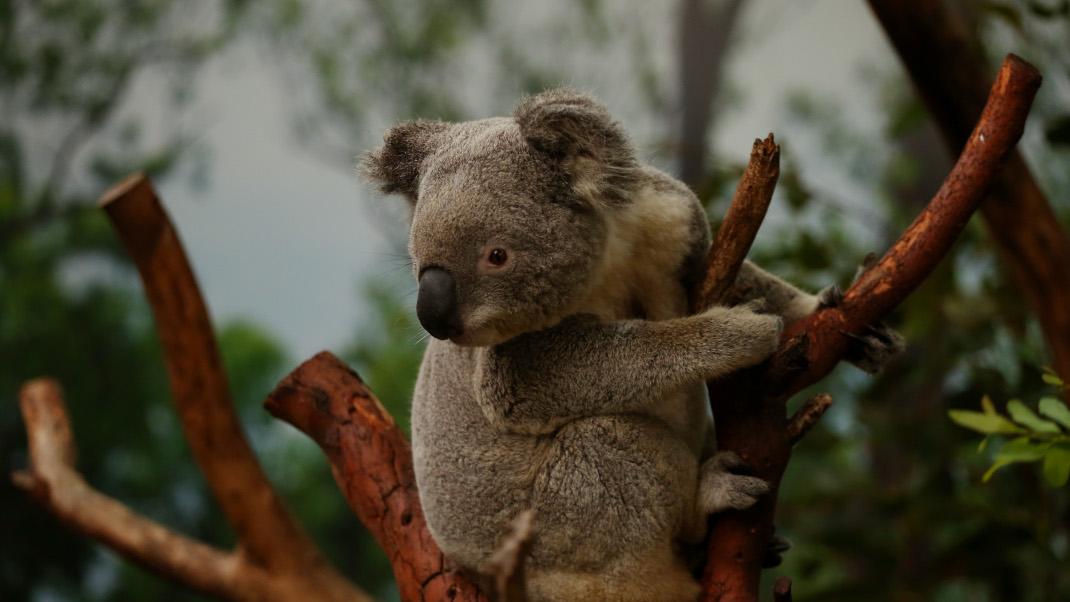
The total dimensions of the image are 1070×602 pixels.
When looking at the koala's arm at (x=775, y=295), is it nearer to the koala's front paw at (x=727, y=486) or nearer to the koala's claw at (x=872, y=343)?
the koala's claw at (x=872, y=343)

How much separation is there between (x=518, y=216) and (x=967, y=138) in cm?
190

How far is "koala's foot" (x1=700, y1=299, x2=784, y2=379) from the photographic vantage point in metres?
2.00

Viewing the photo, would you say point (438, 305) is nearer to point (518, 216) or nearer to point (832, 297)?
point (518, 216)

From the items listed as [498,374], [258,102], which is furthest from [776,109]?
[498,374]

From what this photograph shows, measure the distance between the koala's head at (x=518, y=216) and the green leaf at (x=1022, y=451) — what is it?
90 cm

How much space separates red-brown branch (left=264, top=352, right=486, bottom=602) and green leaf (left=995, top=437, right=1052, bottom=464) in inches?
49.3

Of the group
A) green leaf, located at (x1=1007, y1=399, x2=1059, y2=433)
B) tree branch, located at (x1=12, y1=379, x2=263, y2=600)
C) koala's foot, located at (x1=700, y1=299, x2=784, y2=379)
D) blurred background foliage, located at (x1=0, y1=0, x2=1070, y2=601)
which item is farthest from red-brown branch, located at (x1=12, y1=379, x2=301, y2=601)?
green leaf, located at (x1=1007, y1=399, x2=1059, y2=433)

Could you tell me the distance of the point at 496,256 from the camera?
1.99m

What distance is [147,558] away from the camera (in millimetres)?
3906

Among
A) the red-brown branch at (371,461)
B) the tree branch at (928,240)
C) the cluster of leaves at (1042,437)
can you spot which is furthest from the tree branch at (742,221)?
the red-brown branch at (371,461)

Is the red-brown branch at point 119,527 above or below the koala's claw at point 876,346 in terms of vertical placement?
below

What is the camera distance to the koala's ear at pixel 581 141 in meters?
2.07

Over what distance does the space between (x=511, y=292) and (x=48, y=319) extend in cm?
525

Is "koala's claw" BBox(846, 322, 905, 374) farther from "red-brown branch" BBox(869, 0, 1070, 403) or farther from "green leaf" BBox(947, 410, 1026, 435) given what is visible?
"red-brown branch" BBox(869, 0, 1070, 403)
